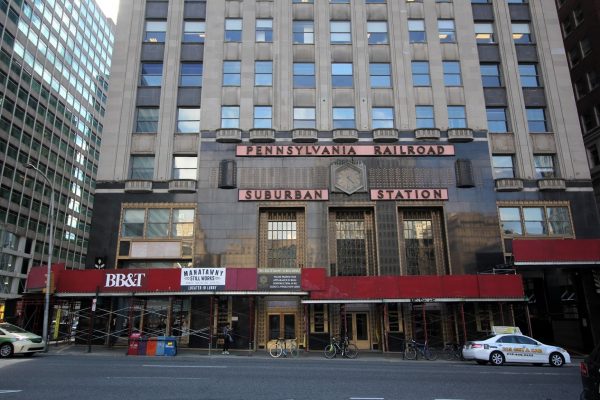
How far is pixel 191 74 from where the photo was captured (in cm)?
3412

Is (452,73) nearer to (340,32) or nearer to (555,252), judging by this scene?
(340,32)

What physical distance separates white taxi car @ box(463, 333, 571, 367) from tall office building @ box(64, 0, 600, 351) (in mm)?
4796

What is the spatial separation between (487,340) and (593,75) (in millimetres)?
38413

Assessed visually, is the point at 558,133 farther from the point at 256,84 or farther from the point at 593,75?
the point at 256,84

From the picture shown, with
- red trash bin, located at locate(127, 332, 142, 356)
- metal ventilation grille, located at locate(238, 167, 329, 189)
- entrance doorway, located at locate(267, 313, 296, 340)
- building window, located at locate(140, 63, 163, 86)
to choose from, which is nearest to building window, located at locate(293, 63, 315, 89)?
metal ventilation grille, located at locate(238, 167, 329, 189)

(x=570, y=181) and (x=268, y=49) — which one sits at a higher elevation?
(x=268, y=49)

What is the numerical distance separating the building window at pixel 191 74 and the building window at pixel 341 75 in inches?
419

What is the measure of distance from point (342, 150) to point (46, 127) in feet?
177

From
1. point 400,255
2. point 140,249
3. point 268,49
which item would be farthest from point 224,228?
point 268,49

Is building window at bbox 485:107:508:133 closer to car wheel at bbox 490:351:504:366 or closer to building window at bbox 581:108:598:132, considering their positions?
building window at bbox 581:108:598:132

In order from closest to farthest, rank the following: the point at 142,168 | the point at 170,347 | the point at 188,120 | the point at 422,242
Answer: the point at 170,347
the point at 422,242
the point at 142,168
the point at 188,120

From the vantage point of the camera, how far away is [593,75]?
148 ft

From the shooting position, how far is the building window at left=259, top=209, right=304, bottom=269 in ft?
98.3

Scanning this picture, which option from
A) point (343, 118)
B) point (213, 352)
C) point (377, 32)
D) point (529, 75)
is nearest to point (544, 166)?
point (529, 75)
